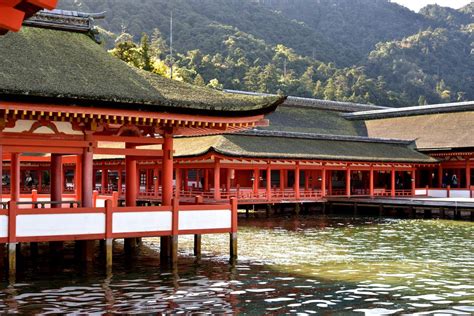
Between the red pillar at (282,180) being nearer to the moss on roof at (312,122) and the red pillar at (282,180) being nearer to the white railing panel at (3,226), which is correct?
the moss on roof at (312,122)

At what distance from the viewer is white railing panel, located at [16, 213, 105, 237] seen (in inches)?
704

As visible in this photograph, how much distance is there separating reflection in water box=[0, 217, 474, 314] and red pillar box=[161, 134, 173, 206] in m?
2.04

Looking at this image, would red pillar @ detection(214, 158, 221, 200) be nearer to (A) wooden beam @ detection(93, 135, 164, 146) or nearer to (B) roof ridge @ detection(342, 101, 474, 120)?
(A) wooden beam @ detection(93, 135, 164, 146)

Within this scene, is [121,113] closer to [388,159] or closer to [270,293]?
[270,293]

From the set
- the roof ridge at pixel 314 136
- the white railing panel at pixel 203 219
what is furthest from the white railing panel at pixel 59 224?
the roof ridge at pixel 314 136

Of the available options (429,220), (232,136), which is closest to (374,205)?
(429,220)

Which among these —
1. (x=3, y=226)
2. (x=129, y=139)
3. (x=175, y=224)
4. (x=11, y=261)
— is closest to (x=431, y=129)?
(x=129, y=139)

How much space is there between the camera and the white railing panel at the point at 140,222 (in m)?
19.1

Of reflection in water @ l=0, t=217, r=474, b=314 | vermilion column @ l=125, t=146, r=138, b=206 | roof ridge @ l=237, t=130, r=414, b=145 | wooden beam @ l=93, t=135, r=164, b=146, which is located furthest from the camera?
roof ridge @ l=237, t=130, r=414, b=145

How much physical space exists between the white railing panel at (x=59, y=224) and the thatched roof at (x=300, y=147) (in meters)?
21.0

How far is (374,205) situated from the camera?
44688 mm

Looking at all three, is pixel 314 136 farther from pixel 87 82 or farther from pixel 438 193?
pixel 87 82

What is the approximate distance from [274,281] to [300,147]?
96.0 ft

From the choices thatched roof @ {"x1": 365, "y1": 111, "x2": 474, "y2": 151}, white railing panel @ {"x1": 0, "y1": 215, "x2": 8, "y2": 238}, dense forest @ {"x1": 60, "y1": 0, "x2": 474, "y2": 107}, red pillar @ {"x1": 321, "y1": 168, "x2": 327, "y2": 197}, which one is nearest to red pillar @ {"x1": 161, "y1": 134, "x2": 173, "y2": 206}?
white railing panel @ {"x1": 0, "y1": 215, "x2": 8, "y2": 238}
